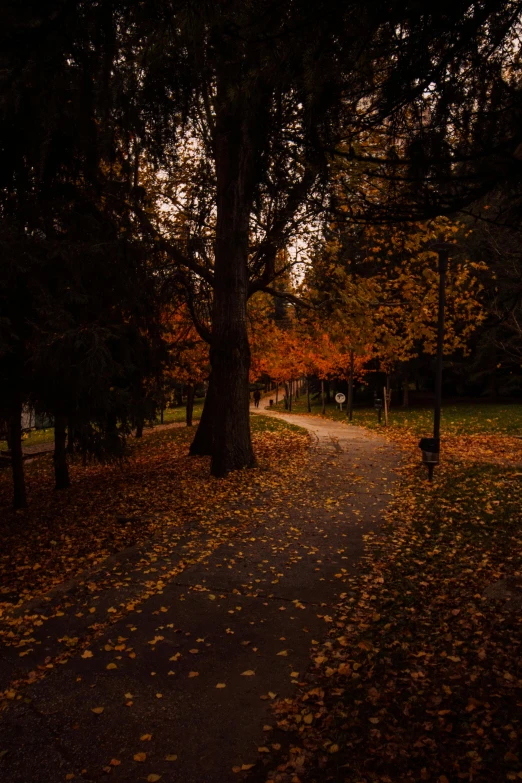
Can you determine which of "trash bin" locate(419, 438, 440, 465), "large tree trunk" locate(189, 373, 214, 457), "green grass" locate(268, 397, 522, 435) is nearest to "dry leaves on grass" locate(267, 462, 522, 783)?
"trash bin" locate(419, 438, 440, 465)

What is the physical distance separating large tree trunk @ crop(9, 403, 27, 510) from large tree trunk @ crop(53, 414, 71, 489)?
2.78 feet

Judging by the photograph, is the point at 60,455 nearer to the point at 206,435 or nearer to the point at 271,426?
the point at 206,435

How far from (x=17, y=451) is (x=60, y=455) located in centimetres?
185

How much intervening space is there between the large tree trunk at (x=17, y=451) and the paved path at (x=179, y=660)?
4057mm

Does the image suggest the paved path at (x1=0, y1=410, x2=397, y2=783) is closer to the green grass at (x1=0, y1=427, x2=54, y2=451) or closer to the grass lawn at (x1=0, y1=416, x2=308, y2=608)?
the grass lawn at (x1=0, y1=416, x2=308, y2=608)

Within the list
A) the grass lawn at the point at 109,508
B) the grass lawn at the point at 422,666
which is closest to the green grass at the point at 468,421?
the grass lawn at the point at 109,508

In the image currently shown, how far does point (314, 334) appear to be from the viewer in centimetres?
1405

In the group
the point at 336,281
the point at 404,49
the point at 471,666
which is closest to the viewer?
the point at 404,49

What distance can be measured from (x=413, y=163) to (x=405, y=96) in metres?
0.42

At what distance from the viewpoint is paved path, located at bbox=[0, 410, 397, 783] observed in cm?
307

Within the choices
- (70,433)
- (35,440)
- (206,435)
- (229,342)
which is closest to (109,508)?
(70,433)

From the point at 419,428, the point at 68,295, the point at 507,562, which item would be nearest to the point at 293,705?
the point at 507,562

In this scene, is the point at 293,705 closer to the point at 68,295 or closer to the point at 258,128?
the point at 258,128

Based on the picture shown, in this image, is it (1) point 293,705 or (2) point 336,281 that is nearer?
(1) point 293,705
